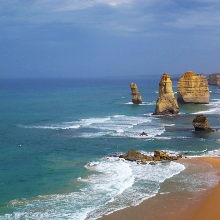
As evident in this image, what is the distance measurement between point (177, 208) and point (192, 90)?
5861 cm

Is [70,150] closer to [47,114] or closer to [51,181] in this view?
[51,181]

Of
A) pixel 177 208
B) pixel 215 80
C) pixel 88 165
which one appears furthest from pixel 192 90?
pixel 215 80

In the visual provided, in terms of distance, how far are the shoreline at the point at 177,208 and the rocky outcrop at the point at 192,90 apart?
2141 inches

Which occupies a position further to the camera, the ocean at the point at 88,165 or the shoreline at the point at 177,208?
the ocean at the point at 88,165

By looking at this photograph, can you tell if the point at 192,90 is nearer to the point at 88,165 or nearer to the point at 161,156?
the point at 161,156

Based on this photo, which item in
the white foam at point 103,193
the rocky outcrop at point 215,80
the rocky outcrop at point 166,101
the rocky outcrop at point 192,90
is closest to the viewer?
the white foam at point 103,193

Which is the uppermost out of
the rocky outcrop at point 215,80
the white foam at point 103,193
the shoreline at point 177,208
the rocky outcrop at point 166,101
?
the rocky outcrop at point 215,80

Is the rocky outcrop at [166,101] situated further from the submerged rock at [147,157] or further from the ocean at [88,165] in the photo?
the submerged rock at [147,157]

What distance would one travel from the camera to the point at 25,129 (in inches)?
1885

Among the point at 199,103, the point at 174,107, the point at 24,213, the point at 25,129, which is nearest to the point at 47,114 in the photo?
the point at 25,129

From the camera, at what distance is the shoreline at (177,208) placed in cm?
2092

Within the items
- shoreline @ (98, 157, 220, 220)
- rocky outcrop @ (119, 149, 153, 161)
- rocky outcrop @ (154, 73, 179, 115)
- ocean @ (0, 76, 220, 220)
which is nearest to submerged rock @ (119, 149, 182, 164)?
rocky outcrop @ (119, 149, 153, 161)

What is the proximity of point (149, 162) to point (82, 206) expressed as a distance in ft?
35.6

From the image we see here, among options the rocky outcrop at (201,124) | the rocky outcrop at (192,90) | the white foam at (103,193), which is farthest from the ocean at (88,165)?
the rocky outcrop at (192,90)
